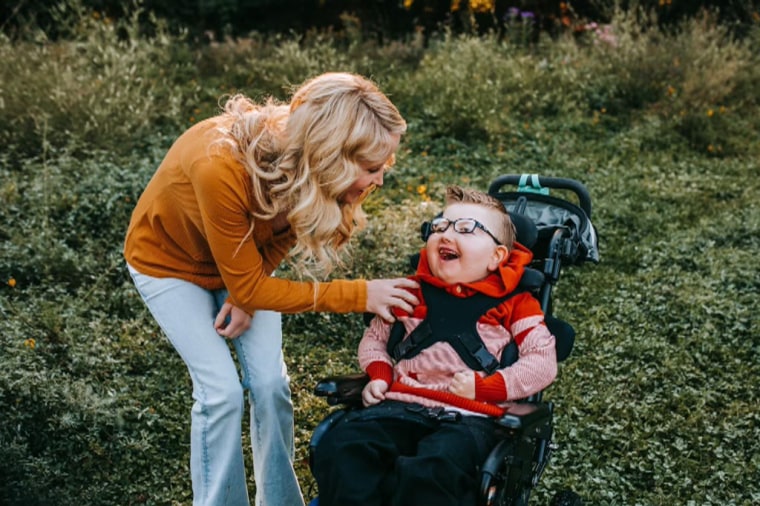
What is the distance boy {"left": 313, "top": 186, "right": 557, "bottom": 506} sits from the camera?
9.11ft

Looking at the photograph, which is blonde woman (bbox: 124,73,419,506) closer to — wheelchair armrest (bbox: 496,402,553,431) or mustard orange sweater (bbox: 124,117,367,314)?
mustard orange sweater (bbox: 124,117,367,314)

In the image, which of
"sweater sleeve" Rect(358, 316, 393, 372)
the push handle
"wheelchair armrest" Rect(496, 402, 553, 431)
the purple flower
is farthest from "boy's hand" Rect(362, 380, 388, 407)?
the purple flower

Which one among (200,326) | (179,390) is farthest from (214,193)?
(179,390)

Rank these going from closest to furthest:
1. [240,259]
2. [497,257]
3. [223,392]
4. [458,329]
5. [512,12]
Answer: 1. [240,259]
2. [223,392]
3. [458,329]
4. [497,257]
5. [512,12]

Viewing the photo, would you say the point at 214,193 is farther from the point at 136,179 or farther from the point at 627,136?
the point at 627,136

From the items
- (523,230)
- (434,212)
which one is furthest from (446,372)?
(434,212)

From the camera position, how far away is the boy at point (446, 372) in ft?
9.11

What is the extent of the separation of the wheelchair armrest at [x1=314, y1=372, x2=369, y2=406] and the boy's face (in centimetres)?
56

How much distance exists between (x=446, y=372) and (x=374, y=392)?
0.29m

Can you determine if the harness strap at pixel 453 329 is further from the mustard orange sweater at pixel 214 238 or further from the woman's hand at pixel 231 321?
the woman's hand at pixel 231 321

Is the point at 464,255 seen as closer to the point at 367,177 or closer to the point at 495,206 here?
the point at 495,206

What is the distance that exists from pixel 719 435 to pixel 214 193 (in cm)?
287

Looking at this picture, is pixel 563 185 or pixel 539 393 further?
pixel 563 185

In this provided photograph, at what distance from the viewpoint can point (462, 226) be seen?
11.4 ft
